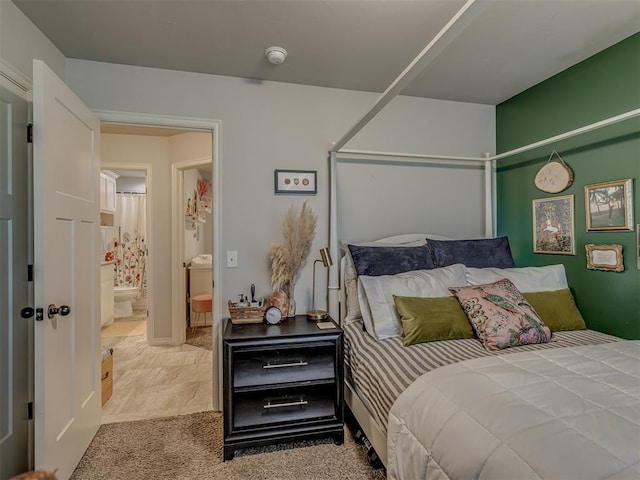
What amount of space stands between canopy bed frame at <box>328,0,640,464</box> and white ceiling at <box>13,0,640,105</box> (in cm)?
46

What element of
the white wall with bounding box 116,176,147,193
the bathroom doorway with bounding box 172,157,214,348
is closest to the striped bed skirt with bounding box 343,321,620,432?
the bathroom doorway with bounding box 172,157,214,348

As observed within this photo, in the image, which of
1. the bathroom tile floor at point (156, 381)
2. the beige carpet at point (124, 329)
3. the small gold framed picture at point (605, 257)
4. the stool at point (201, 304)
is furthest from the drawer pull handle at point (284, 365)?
the beige carpet at point (124, 329)

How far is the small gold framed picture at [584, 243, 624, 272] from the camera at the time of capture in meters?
2.01

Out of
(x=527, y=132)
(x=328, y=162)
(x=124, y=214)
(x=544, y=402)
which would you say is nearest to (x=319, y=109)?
(x=328, y=162)

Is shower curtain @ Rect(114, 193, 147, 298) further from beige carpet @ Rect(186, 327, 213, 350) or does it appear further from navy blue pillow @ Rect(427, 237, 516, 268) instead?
navy blue pillow @ Rect(427, 237, 516, 268)

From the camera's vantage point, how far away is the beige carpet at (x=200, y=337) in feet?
12.6

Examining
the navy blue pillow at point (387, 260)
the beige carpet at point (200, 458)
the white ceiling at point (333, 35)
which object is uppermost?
the white ceiling at point (333, 35)

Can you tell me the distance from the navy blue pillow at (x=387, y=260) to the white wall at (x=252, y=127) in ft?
1.28

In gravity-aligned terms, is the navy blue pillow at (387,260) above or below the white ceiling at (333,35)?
below

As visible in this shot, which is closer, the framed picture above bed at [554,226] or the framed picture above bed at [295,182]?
the framed picture above bed at [554,226]

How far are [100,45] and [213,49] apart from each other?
2.23 ft

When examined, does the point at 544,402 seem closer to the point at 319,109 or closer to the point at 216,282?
the point at 216,282

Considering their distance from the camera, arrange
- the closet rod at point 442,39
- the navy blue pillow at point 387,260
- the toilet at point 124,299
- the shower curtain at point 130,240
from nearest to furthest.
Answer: the closet rod at point 442,39, the navy blue pillow at point 387,260, the toilet at point 124,299, the shower curtain at point 130,240

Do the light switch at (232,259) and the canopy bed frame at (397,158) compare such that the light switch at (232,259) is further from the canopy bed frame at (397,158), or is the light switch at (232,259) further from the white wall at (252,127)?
the canopy bed frame at (397,158)
